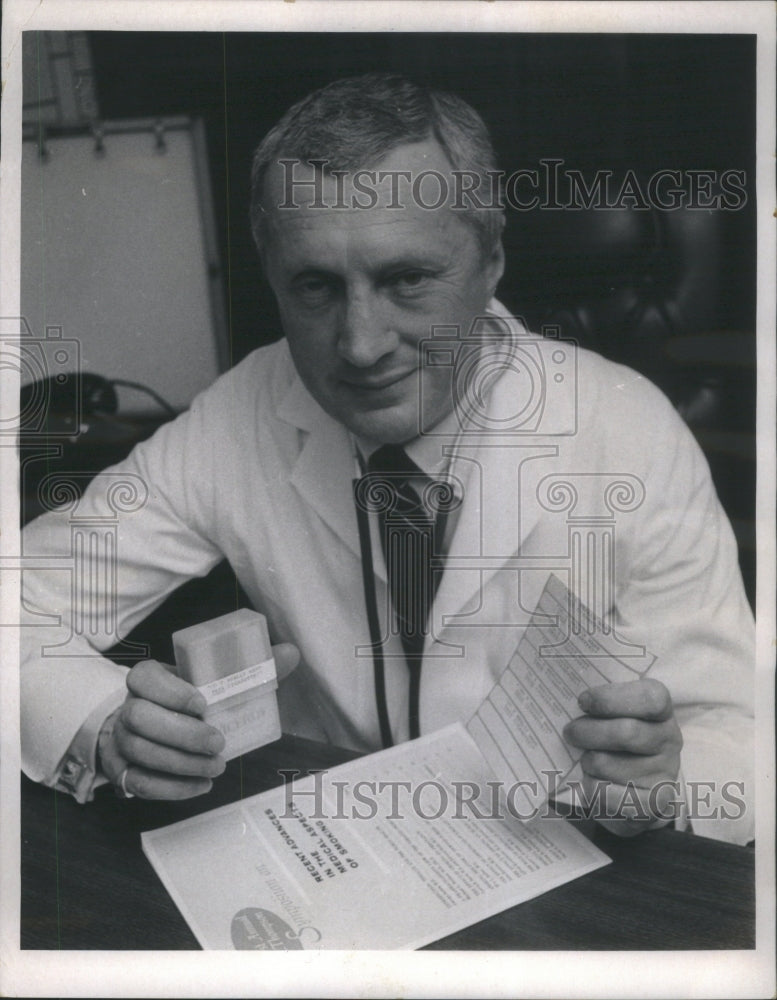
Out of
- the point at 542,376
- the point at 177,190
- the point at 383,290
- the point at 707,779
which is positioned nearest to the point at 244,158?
the point at 177,190

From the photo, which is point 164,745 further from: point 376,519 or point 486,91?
point 486,91

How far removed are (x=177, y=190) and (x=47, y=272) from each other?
163mm

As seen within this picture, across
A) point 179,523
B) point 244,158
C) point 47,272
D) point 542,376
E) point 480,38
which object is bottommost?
point 179,523

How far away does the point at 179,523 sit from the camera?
1.04 meters

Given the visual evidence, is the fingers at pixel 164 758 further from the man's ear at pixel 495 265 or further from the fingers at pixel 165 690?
the man's ear at pixel 495 265

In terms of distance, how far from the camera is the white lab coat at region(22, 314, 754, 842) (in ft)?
3.34

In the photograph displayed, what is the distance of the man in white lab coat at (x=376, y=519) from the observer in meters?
0.98

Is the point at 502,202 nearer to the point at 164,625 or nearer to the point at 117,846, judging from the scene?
the point at 164,625

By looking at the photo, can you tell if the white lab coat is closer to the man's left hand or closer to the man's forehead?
the man's left hand

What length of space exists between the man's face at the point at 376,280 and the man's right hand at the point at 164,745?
0.35 m

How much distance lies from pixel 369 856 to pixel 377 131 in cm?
74

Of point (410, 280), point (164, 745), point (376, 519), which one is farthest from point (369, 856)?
point (410, 280)

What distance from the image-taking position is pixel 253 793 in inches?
39.4

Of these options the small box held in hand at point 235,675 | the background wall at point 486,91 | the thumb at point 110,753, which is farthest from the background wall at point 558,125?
the thumb at point 110,753
